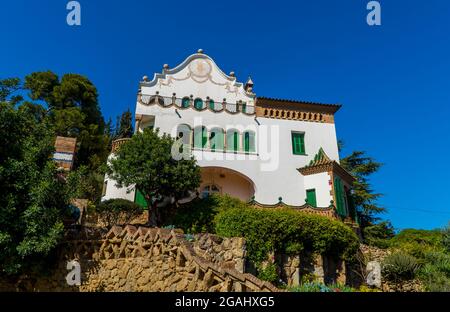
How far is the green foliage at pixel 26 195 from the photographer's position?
8406mm

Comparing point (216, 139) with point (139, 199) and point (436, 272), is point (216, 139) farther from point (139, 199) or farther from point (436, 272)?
point (436, 272)

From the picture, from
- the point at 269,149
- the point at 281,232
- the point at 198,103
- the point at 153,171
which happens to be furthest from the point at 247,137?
the point at 281,232

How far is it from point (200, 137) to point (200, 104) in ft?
10.6

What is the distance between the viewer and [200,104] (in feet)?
77.1

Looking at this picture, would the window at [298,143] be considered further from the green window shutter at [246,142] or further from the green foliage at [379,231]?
the green foliage at [379,231]

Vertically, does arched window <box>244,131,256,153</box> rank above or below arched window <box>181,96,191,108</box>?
below

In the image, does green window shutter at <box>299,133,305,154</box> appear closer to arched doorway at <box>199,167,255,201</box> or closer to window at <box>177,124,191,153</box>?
arched doorway at <box>199,167,255,201</box>

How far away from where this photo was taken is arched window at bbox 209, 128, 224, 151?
21531 mm

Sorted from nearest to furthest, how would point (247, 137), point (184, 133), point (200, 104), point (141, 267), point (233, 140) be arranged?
point (141, 267) < point (184, 133) < point (233, 140) < point (247, 137) < point (200, 104)

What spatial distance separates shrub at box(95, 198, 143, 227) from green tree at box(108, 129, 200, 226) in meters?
1.40

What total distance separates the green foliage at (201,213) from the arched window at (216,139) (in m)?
5.49

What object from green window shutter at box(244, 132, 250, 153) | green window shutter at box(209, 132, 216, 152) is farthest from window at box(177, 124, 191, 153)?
green window shutter at box(244, 132, 250, 153)

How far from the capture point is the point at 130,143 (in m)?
16.4
